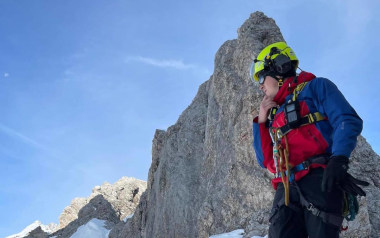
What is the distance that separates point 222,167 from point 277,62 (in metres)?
14.1

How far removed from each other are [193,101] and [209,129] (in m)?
7.98

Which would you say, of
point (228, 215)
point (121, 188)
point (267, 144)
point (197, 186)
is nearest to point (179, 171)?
point (197, 186)

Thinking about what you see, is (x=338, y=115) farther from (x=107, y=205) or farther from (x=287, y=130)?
(x=107, y=205)

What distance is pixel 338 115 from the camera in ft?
13.0

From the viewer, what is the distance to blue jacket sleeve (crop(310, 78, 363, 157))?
3803 mm

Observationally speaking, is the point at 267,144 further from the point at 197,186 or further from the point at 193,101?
the point at 193,101

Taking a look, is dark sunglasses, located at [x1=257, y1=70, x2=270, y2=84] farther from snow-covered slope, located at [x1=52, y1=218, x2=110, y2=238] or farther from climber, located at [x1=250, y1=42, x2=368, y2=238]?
snow-covered slope, located at [x1=52, y1=218, x2=110, y2=238]

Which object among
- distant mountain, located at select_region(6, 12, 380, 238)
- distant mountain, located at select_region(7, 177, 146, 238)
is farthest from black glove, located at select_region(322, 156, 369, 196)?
distant mountain, located at select_region(7, 177, 146, 238)

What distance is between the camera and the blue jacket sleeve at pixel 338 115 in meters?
3.80

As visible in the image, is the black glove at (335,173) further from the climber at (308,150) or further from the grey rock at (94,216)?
the grey rock at (94,216)

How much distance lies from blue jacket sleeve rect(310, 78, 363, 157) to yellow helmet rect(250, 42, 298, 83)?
1.66ft

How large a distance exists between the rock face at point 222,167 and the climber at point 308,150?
5.22m

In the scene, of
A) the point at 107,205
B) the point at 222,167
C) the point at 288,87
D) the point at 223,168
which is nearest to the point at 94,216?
the point at 107,205

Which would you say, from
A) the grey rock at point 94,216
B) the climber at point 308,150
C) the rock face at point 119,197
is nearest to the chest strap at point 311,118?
the climber at point 308,150
